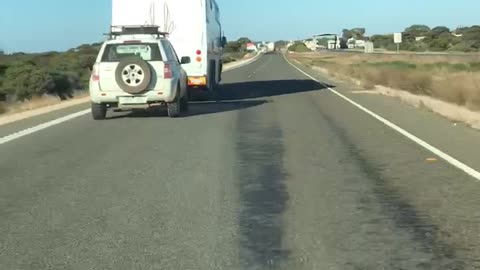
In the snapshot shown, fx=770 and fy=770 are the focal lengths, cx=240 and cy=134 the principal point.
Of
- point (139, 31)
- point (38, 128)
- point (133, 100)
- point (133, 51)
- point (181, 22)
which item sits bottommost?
point (38, 128)

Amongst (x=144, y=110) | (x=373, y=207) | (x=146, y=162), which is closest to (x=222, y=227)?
(x=373, y=207)

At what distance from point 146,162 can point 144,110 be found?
10313 mm

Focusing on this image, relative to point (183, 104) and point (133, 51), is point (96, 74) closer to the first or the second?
point (133, 51)

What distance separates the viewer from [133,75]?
715 inches

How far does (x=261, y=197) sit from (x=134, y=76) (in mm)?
9988

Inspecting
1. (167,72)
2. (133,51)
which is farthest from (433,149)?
(133,51)

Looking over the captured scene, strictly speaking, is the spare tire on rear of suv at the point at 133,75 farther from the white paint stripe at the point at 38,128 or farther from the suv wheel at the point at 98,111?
the white paint stripe at the point at 38,128

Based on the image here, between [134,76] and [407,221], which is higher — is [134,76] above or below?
above

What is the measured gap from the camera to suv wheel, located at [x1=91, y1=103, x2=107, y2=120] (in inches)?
747

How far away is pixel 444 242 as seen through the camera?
6691 millimetres

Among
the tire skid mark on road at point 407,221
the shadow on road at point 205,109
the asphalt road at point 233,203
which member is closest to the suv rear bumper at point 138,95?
the shadow on road at point 205,109

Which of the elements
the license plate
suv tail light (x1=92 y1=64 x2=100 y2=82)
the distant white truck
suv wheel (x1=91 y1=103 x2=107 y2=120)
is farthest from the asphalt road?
the distant white truck

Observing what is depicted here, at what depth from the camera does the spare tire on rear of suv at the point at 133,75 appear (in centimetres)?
1803

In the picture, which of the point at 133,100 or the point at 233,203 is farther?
the point at 133,100
